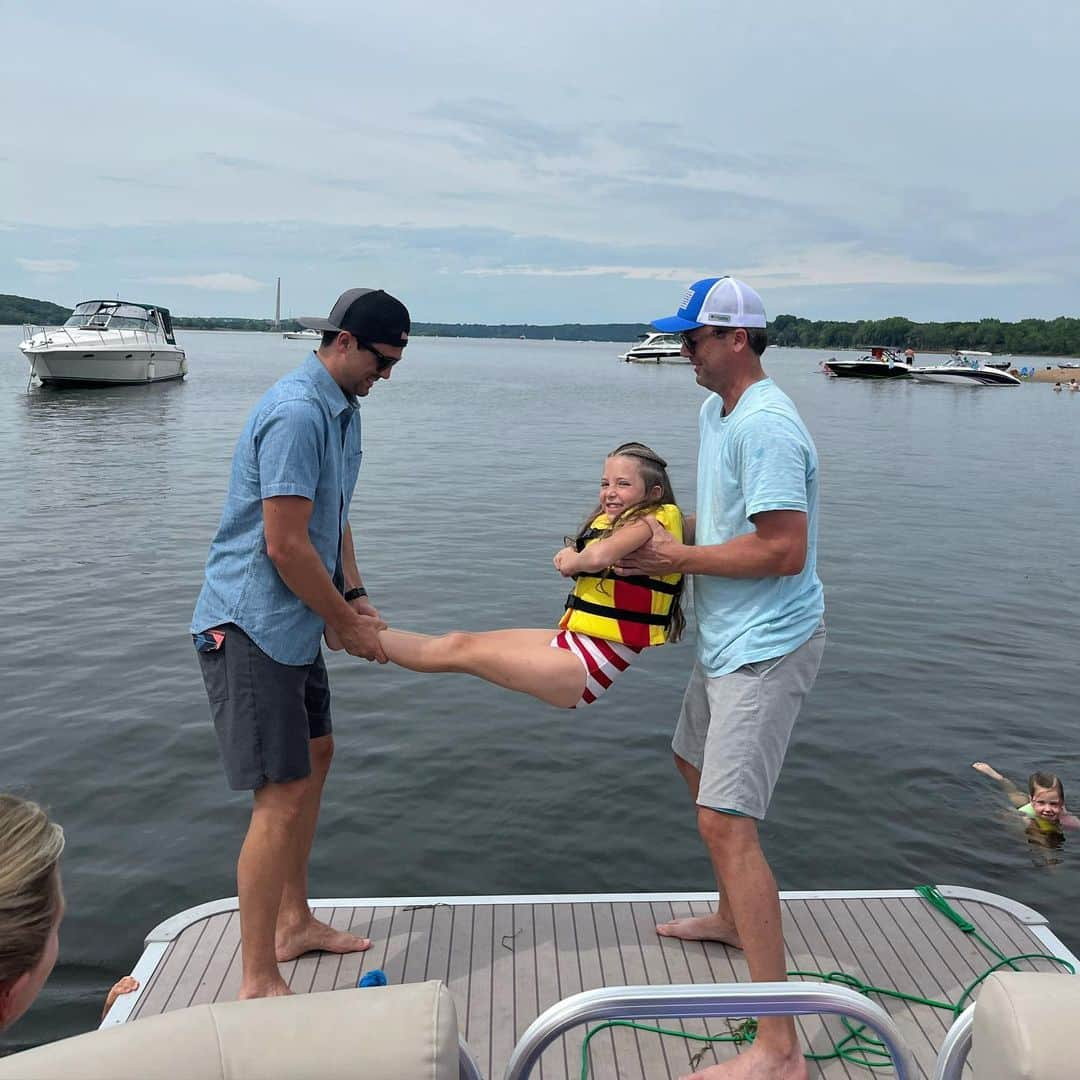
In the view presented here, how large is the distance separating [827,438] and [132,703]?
97.6 ft

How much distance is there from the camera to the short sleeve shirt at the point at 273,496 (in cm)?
358

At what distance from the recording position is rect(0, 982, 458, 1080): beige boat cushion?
162 centimetres

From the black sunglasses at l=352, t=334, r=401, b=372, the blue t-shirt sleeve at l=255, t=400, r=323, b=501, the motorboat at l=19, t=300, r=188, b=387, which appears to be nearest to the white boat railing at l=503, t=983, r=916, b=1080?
the blue t-shirt sleeve at l=255, t=400, r=323, b=501

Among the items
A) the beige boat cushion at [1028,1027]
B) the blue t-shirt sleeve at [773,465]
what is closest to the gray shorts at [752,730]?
the blue t-shirt sleeve at [773,465]

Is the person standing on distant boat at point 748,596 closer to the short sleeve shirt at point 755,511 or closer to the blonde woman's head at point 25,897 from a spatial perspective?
the short sleeve shirt at point 755,511

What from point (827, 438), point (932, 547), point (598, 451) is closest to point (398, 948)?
point (932, 547)

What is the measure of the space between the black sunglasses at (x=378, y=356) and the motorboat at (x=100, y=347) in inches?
1505

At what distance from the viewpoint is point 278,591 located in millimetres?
3695

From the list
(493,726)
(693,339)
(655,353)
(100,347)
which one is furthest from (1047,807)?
(655,353)

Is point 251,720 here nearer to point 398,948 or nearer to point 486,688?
point 398,948

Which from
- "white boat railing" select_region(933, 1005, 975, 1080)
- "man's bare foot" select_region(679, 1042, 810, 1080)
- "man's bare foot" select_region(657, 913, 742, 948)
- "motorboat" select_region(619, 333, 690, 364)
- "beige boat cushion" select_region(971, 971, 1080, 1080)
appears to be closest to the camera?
"beige boat cushion" select_region(971, 971, 1080, 1080)

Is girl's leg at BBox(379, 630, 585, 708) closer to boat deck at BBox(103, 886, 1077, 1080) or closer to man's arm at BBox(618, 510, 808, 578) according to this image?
man's arm at BBox(618, 510, 808, 578)

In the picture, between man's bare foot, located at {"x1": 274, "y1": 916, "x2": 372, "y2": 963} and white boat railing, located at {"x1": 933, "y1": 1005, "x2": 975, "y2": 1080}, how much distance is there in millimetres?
2422

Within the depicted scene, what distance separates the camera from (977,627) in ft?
39.8
